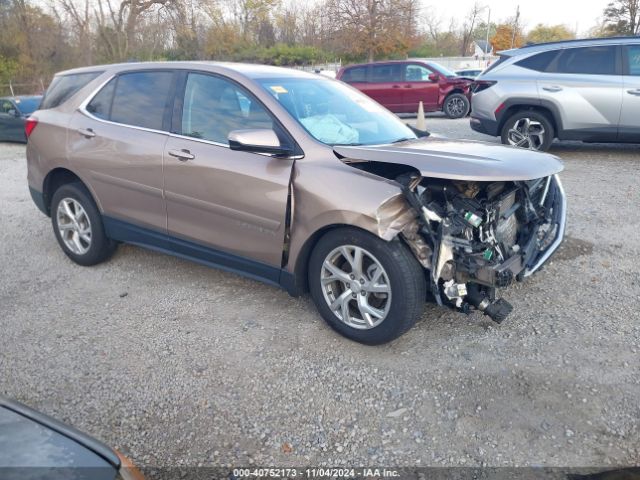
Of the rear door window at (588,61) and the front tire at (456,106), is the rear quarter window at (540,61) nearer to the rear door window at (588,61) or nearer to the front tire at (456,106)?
the rear door window at (588,61)

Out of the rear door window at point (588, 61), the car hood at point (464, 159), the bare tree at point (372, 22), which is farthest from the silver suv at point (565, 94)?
the bare tree at point (372, 22)

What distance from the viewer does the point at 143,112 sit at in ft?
13.9

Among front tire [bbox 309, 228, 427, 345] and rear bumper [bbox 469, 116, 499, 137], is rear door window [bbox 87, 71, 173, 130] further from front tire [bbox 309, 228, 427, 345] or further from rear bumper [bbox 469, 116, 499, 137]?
rear bumper [bbox 469, 116, 499, 137]

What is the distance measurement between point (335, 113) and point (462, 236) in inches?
55.9

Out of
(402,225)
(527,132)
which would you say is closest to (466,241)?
(402,225)

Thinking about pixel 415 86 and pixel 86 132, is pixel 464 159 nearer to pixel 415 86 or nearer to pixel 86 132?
pixel 86 132

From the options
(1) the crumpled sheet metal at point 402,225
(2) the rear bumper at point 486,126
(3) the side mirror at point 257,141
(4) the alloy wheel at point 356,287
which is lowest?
(4) the alloy wheel at point 356,287

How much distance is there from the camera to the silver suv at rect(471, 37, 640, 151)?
795cm

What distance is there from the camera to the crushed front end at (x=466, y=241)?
313cm

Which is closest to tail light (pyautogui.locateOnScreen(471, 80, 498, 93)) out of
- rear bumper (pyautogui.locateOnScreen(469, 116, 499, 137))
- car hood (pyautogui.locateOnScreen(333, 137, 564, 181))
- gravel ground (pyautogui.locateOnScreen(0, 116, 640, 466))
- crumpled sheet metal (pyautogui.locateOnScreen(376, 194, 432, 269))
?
rear bumper (pyautogui.locateOnScreen(469, 116, 499, 137))

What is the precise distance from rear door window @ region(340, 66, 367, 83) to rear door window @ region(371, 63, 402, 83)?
0.79 feet

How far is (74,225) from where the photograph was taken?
15.7ft

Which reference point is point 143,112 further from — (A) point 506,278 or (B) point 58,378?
(A) point 506,278

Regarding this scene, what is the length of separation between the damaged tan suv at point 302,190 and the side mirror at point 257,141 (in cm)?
1
